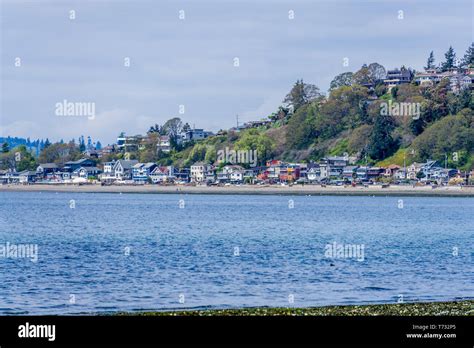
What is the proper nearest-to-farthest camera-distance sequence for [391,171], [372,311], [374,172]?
[372,311] < [391,171] < [374,172]

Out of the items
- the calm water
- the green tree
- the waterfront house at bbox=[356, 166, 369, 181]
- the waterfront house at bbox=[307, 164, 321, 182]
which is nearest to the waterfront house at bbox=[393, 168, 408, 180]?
the waterfront house at bbox=[356, 166, 369, 181]

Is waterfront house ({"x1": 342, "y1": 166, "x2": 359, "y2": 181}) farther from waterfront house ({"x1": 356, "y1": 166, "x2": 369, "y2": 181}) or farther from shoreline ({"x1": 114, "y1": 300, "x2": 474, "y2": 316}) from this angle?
shoreline ({"x1": 114, "y1": 300, "x2": 474, "y2": 316})

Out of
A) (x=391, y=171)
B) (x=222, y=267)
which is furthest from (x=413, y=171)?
(x=222, y=267)

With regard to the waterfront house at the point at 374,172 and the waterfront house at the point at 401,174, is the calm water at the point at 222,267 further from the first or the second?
the waterfront house at the point at 374,172

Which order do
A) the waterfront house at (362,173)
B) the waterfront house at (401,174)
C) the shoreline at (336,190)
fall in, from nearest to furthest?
the shoreline at (336,190) < the waterfront house at (401,174) < the waterfront house at (362,173)

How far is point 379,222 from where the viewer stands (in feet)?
291

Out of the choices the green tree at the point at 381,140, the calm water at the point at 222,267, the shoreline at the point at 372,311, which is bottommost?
the calm water at the point at 222,267

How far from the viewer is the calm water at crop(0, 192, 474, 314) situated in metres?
32.5

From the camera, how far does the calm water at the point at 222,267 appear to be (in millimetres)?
32531

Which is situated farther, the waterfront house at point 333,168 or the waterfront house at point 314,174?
the waterfront house at point 314,174

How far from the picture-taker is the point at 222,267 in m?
43.1

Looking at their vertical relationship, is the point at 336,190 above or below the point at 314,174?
below

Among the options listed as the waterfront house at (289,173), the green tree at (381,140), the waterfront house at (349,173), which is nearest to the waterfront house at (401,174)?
the green tree at (381,140)

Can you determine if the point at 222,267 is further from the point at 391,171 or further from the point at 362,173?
the point at 362,173
